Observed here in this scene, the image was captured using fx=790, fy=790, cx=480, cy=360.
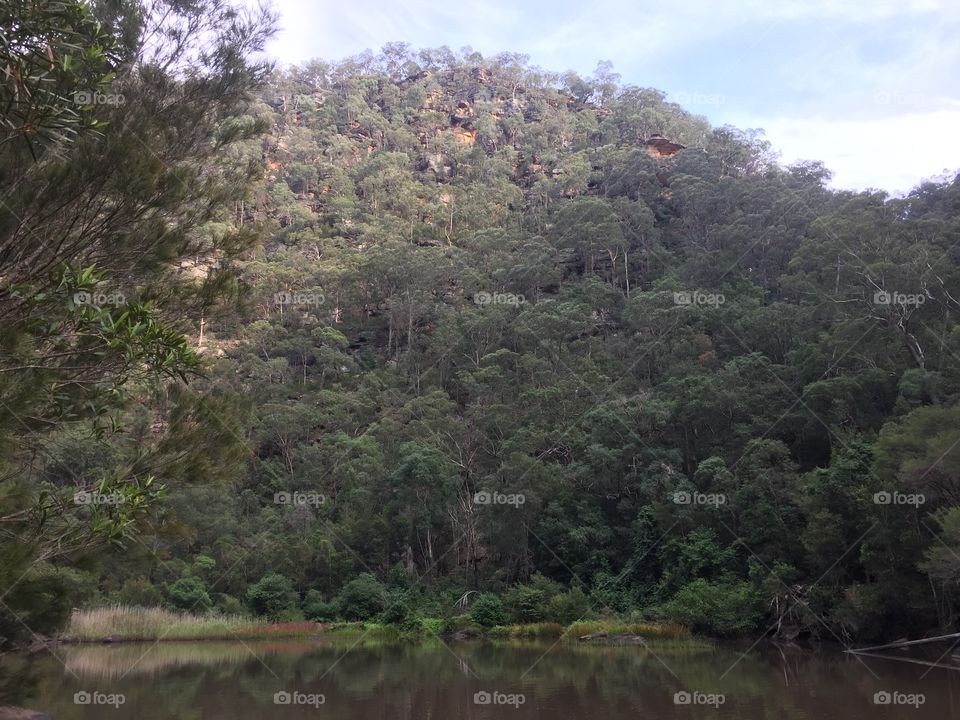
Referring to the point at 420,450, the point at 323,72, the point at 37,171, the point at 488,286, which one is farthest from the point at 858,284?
the point at 323,72

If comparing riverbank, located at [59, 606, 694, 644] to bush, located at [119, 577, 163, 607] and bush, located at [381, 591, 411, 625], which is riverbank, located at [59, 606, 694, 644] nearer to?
bush, located at [381, 591, 411, 625]

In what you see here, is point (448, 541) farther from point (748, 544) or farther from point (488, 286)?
point (488, 286)

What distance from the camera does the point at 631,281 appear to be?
36750 mm

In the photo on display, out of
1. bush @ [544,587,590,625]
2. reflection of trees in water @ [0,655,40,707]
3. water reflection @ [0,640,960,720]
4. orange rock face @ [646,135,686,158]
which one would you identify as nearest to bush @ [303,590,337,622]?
water reflection @ [0,640,960,720]

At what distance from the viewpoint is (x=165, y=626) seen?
63.6 feet

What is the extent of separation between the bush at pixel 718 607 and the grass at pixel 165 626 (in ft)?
31.9

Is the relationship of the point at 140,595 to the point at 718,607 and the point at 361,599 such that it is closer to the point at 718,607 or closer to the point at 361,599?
the point at 361,599

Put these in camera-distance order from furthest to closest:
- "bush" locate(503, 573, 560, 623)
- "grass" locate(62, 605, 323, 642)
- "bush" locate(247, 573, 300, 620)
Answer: "bush" locate(247, 573, 300, 620)
"bush" locate(503, 573, 560, 623)
"grass" locate(62, 605, 323, 642)

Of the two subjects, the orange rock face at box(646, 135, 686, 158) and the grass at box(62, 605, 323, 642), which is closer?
the grass at box(62, 605, 323, 642)

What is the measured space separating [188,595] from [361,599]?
4.66 meters

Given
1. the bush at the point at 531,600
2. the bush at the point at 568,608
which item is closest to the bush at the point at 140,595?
the bush at the point at 531,600

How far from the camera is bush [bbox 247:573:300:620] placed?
870 inches

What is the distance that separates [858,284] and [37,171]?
24212mm

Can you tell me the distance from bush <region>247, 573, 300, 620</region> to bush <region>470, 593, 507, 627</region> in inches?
204
